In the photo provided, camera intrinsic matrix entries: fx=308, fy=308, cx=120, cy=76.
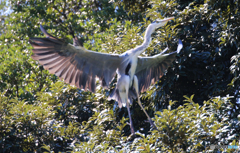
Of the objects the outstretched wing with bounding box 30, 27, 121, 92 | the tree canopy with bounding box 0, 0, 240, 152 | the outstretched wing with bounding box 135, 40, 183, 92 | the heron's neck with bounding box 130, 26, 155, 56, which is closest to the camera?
the tree canopy with bounding box 0, 0, 240, 152

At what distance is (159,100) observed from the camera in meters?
4.95

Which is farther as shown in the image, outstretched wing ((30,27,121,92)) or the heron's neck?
the heron's neck

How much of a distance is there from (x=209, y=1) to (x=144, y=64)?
146 cm

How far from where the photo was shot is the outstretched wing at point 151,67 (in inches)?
198

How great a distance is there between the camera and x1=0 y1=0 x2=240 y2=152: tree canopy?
326cm

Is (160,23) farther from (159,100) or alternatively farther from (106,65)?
(159,100)

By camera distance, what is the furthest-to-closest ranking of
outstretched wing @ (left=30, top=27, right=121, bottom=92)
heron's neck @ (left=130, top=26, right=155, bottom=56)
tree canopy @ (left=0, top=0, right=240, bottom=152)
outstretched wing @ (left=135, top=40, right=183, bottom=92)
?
outstretched wing @ (left=135, top=40, right=183, bottom=92)
heron's neck @ (left=130, top=26, right=155, bottom=56)
outstretched wing @ (left=30, top=27, right=121, bottom=92)
tree canopy @ (left=0, top=0, right=240, bottom=152)

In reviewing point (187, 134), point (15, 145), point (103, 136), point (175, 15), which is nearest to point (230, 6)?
point (175, 15)

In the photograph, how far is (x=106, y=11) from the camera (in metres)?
8.21

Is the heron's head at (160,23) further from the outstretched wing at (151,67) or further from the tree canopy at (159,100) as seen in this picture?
the outstretched wing at (151,67)

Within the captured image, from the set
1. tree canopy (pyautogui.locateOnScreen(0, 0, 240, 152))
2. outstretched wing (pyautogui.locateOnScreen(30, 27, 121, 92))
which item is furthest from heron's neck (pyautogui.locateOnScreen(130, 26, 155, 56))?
outstretched wing (pyautogui.locateOnScreen(30, 27, 121, 92))

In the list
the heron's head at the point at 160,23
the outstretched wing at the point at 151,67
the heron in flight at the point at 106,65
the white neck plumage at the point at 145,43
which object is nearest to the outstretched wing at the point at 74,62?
the heron in flight at the point at 106,65

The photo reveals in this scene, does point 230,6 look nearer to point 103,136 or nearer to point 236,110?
point 236,110

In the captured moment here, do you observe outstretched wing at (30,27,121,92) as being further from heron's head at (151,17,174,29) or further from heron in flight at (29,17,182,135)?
heron's head at (151,17,174,29)
